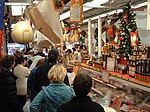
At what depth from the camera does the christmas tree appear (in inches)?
193

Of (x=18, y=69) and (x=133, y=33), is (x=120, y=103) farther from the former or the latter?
(x=18, y=69)

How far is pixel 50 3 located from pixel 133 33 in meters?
2.49

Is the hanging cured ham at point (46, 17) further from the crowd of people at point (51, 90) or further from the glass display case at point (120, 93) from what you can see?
the glass display case at point (120, 93)

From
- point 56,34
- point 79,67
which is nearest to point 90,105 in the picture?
point 56,34

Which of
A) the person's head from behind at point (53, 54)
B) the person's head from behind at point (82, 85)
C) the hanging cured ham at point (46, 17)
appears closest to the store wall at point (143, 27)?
the person's head from behind at point (53, 54)

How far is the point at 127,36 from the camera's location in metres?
5.13

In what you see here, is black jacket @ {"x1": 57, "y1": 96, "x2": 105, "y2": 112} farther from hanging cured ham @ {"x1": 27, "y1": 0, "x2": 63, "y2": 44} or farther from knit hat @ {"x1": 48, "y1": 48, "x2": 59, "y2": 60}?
knit hat @ {"x1": 48, "y1": 48, "x2": 59, "y2": 60}

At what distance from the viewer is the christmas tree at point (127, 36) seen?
16.1ft

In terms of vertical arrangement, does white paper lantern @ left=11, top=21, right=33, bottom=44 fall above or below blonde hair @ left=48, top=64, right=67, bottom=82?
above

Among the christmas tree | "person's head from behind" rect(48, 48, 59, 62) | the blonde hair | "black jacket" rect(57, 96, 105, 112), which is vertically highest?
the christmas tree

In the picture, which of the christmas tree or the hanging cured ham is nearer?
the hanging cured ham

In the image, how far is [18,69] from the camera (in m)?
6.54

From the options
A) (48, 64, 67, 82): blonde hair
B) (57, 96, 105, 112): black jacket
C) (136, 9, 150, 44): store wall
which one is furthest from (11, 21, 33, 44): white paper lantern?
(136, 9, 150, 44): store wall

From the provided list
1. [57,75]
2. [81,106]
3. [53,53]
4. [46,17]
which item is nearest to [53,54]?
[53,53]
